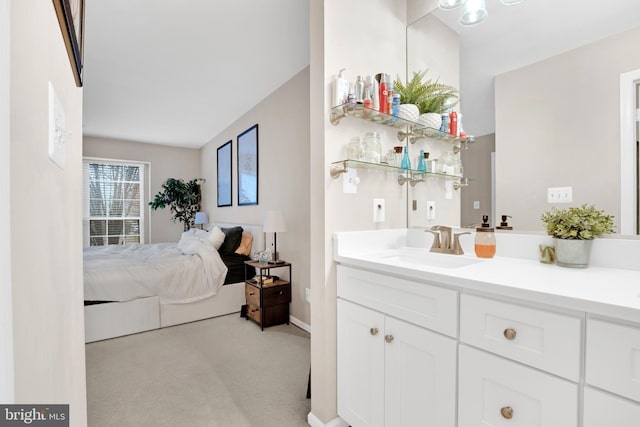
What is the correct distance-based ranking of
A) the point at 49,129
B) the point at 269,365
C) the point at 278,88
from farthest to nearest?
the point at 278,88, the point at 269,365, the point at 49,129

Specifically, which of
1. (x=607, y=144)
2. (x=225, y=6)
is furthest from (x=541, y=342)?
(x=225, y=6)

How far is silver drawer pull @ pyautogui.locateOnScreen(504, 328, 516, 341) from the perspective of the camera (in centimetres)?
90

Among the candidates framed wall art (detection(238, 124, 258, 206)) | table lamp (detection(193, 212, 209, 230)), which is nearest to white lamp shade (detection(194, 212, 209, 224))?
table lamp (detection(193, 212, 209, 230))

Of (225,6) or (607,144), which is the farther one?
(225,6)

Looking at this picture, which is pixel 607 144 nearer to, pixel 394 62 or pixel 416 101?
pixel 416 101

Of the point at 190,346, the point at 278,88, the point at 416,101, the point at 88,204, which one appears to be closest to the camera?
the point at 416,101

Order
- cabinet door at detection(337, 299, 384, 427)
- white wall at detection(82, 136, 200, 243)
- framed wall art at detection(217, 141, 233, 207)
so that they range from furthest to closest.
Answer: white wall at detection(82, 136, 200, 243) < framed wall art at detection(217, 141, 233, 207) < cabinet door at detection(337, 299, 384, 427)

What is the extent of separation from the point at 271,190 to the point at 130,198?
3793 millimetres

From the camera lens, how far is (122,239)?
227 inches

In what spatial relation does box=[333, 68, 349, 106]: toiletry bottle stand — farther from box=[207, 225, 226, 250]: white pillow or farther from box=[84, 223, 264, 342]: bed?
box=[207, 225, 226, 250]: white pillow

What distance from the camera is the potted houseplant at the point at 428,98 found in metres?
1.79

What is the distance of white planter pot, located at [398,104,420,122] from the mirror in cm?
27

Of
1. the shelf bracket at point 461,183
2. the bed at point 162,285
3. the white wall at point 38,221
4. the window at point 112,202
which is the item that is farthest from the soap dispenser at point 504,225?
the window at point 112,202

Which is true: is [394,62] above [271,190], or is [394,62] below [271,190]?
above
